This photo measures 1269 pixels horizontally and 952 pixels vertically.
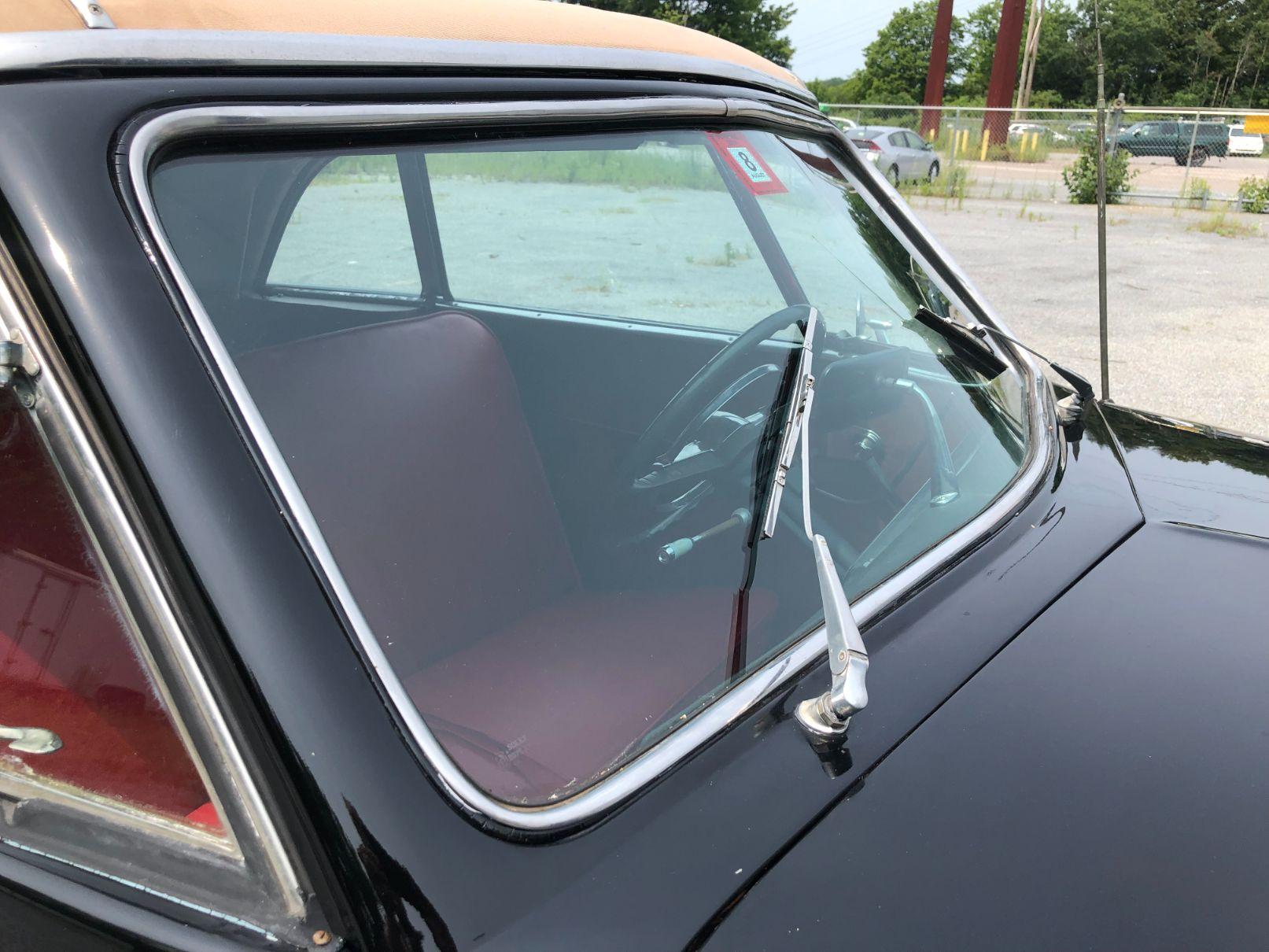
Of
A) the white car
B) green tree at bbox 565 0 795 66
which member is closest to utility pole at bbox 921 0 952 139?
green tree at bbox 565 0 795 66

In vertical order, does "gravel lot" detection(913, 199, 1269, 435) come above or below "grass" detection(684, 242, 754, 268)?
below

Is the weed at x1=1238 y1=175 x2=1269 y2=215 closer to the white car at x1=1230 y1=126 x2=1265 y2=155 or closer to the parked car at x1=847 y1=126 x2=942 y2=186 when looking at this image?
the white car at x1=1230 y1=126 x2=1265 y2=155

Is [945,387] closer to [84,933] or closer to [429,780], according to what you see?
[429,780]

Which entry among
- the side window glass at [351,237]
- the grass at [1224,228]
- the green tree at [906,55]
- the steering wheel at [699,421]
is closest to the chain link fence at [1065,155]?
the grass at [1224,228]

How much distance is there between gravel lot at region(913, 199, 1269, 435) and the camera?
240 inches

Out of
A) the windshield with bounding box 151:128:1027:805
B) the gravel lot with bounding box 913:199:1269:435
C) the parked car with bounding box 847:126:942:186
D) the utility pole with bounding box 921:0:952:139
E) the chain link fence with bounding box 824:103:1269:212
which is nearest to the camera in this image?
the windshield with bounding box 151:128:1027:805

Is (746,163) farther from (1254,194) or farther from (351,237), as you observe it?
(1254,194)

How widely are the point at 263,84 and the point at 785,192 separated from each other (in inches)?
38.9

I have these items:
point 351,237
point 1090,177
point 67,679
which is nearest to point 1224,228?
point 1090,177

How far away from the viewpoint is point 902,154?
56.1 feet

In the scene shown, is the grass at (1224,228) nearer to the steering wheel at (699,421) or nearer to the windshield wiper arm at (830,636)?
A: the steering wheel at (699,421)

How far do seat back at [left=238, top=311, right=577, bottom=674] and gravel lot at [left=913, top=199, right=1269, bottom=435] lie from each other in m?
4.94

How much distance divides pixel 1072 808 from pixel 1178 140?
58.4 ft

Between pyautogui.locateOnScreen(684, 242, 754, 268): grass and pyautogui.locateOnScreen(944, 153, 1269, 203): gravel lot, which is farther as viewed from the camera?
pyautogui.locateOnScreen(944, 153, 1269, 203): gravel lot
